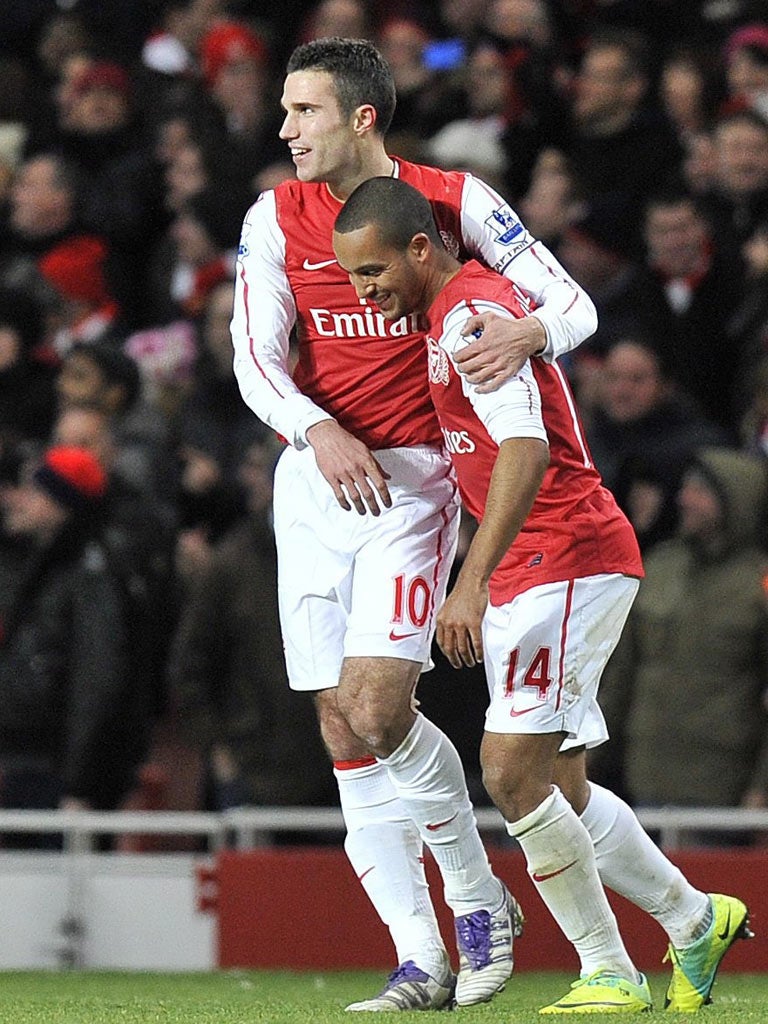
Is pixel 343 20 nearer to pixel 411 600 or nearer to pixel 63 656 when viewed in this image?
pixel 63 656

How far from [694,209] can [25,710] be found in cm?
384

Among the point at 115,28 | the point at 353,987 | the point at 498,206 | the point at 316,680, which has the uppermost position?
the point at 115,28

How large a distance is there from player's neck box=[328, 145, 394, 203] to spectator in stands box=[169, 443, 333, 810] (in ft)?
11.1

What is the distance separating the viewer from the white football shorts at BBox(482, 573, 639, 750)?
5426 millimetres

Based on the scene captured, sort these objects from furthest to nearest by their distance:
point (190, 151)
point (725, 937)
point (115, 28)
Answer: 1. point (115, 28)
2. point (190, 151)
3. point (725, 937)

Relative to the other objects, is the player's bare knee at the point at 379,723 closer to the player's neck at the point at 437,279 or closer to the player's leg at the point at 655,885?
the player's leg at the point at 655,885

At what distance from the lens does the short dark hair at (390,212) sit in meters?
5.49

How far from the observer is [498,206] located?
593 cm

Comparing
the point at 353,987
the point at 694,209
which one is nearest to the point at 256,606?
the point at 353,987

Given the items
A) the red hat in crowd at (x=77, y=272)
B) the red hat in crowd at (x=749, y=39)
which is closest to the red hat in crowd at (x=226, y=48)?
the red hat in crowd at (x=77, y=272)

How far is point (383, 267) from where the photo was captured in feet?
18.1

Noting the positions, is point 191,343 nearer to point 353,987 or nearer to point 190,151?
point 190,151

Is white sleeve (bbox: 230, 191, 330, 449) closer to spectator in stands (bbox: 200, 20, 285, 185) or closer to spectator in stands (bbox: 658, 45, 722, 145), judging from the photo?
spectator in stands (bbox: 658, 45, 722, 145)

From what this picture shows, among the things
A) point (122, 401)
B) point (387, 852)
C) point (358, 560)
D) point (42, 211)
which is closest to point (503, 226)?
point (358, 560)
